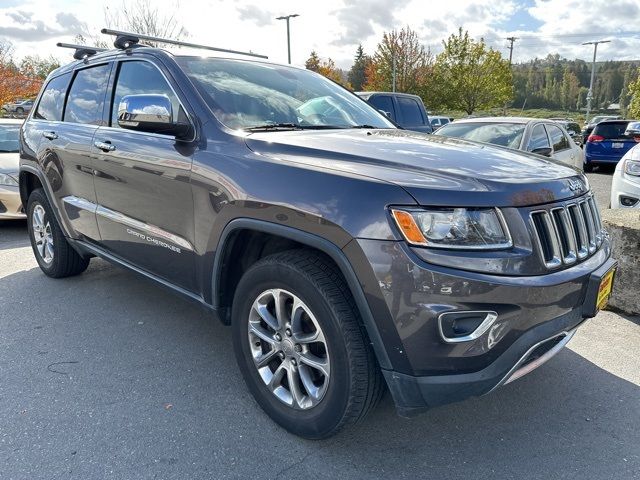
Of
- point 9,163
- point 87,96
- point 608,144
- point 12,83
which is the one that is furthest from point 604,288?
point 12,83

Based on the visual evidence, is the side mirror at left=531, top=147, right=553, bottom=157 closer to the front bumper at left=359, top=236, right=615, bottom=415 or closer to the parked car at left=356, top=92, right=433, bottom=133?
the parked car at left=356, top=92, right=433, bottom=133

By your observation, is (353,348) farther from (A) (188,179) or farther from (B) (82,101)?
(B) (82,101)

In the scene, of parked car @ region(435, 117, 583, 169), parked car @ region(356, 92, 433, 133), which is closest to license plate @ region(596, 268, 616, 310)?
parked car @ region(435, 117, 583, 169)

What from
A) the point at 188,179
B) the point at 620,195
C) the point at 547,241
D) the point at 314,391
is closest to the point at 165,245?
the point at 188,179

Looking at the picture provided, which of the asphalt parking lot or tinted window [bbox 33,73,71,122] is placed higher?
tinted window [bbox 33,73,71,122]

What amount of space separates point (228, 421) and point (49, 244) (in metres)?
3.10

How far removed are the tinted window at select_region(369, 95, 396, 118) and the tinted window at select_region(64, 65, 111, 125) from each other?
289 inches

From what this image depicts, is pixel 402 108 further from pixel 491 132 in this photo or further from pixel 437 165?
pixel 437 165

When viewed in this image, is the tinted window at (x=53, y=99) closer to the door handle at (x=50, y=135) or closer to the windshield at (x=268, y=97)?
the door handle at (x=50, y=135)

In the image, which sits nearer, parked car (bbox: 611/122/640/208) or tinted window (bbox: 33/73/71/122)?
tinted window (bbox: 33/73/71/122)

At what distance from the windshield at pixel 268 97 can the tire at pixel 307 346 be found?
35.8 inches

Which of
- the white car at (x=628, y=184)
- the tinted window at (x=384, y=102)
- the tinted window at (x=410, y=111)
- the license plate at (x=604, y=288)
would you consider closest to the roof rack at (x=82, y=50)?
the license plate at (x=604, y=288)

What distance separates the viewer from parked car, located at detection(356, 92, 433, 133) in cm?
1070

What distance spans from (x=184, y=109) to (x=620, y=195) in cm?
510
